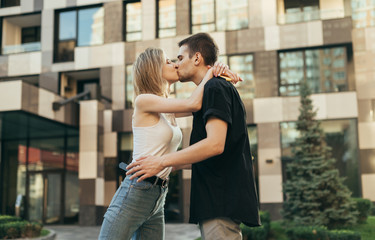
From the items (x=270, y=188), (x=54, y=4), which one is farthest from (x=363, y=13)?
(x=54, y=4)

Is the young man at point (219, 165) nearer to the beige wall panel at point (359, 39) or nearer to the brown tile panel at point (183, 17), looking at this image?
the beige wall panel at point (359, 39)

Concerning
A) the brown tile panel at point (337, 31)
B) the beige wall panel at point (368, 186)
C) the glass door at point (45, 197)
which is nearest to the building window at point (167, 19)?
the brown tile panel at point (337, 31)

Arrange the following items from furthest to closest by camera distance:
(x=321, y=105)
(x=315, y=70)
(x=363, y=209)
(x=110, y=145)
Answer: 1. (x=110, y=145)
2. (x=315, y=70)
3. (x=321, y=105)
4. (x=363, y=209)

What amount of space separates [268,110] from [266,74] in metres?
1.61

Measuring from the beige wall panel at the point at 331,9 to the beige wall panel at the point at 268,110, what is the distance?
167 inches

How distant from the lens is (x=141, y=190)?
121 inches

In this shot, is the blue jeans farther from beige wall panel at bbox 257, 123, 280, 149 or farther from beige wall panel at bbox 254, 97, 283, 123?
beige wall panel at bbox 254, 97, 283, 123

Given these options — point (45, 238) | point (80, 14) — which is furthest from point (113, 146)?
point (45, 238)

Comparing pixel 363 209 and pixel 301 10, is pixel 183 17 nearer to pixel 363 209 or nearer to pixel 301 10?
pixel 301 10

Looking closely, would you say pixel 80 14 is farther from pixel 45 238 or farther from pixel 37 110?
pixel 45 238

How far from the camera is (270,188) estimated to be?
1850 centimetres

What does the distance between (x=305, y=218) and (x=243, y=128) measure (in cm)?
1100

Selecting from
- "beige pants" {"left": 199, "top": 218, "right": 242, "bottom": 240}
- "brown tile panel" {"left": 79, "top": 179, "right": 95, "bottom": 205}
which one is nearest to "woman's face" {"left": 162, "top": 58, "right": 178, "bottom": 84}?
"beige pants" {"left": 199, "top": 218, "right": 242, "bottom": 240}

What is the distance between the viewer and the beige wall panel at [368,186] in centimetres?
1773
